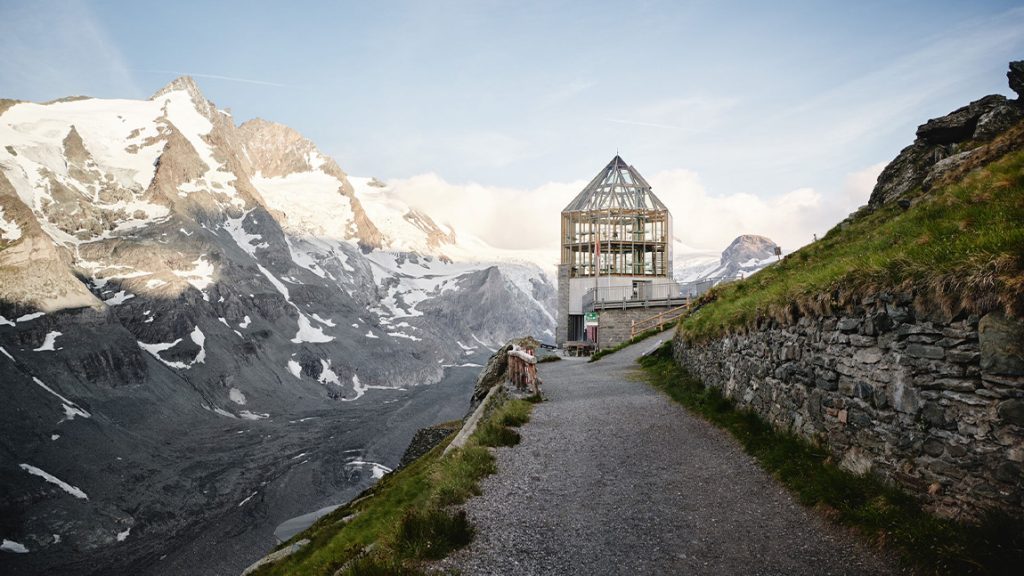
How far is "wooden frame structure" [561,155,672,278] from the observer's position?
5600 centimetres

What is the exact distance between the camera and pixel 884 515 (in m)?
7.01

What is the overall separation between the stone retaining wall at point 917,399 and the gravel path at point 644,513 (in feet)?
4.04

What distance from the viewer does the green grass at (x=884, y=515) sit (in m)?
5.68

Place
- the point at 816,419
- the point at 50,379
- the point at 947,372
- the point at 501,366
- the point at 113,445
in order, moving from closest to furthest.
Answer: the point at 947,372 < the point at 816,419 < the point at 501,366 < the point at 113,445 < the point at 50,379

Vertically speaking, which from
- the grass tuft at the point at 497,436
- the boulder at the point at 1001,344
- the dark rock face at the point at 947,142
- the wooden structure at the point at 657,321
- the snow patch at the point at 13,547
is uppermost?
the dark rock face at the point at 947,142

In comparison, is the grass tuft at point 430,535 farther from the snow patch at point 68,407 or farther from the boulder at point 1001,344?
the snow patch at point 68,407

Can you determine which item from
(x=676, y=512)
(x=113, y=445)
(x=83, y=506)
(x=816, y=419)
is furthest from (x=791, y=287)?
(x=113, y=445)

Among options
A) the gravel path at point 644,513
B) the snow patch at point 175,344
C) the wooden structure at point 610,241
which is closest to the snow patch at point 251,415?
the snow patch at point 175,344

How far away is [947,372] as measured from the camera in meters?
6.69

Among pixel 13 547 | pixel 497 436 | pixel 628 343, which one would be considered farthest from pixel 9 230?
pixel 497 436

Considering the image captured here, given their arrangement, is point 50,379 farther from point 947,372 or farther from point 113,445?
point 947,372

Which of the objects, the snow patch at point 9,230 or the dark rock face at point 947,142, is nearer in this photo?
the dark rock face at point 947,142

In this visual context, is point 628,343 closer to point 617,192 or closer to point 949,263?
point 617,192

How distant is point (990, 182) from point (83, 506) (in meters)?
120
